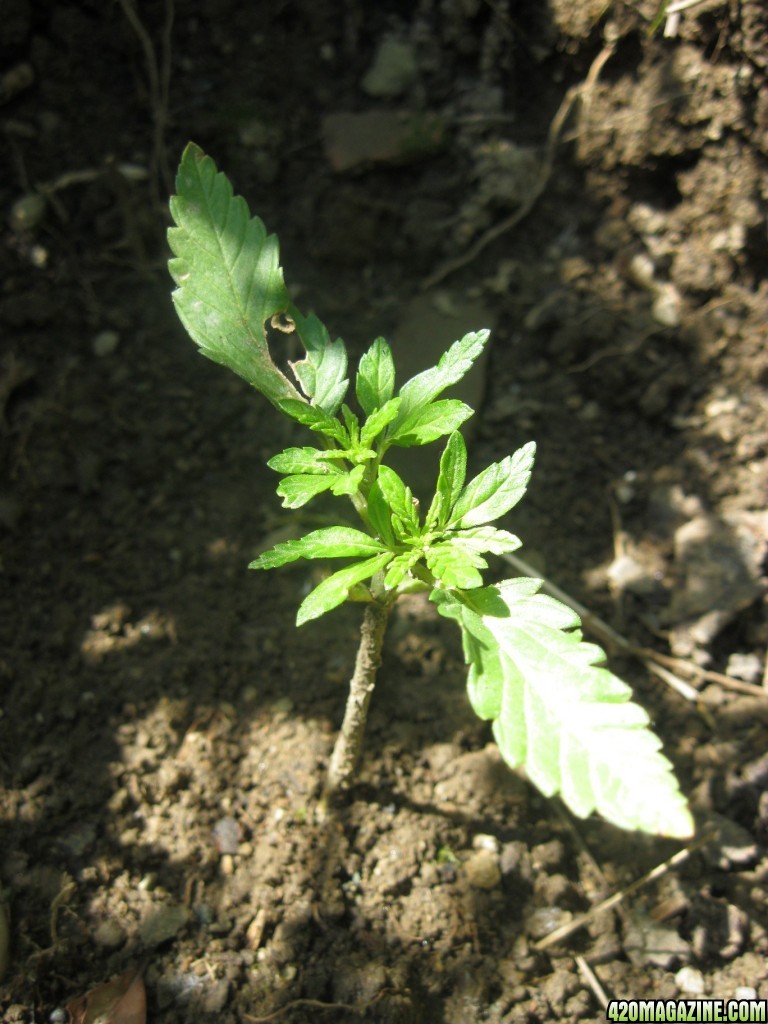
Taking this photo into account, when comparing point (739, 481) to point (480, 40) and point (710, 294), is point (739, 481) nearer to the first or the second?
point (710, 294)

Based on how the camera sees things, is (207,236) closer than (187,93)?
Yes

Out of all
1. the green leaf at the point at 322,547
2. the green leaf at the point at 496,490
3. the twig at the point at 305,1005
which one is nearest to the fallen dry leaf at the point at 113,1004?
the twig at the point at 305,1005

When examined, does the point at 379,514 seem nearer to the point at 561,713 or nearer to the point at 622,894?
the point at 561,713

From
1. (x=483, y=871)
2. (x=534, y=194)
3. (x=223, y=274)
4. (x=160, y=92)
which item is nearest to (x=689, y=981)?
(x=483, y=871)

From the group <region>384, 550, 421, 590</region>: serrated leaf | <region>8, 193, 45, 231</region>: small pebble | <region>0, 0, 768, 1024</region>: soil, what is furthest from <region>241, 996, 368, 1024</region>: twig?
<region>8, 193, 45, 231</region>: small pebble

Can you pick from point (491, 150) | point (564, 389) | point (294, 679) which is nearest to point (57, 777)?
→ point (294, 679)

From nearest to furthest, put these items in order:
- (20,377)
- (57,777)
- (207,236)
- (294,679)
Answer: (207,236)
(57,777)
(294,679)
(20,377)

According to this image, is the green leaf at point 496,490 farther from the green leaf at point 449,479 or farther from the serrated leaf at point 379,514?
the serrated leaf at point 379,514

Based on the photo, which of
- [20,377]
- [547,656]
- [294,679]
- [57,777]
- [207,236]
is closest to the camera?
[547,656]
